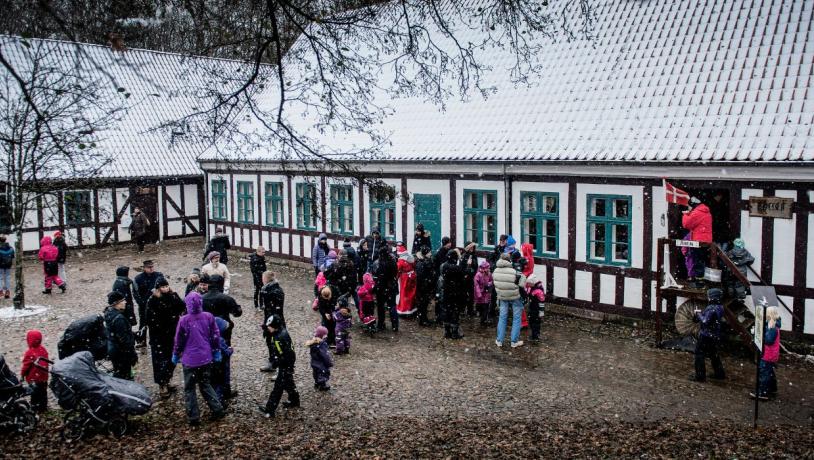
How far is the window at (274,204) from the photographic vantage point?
858 inches

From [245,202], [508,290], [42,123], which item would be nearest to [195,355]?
[42,123]

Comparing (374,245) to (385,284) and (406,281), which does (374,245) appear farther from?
(385,284)

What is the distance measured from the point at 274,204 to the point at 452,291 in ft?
36.3

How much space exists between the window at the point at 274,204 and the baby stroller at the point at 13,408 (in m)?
13.3

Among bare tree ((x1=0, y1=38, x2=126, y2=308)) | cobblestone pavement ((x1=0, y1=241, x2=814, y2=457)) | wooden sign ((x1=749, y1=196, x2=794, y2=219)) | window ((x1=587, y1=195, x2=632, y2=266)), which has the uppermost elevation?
bare tree ((x1=0, y1=38, x2=126, y2=308))

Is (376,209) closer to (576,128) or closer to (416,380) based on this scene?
(576,128)

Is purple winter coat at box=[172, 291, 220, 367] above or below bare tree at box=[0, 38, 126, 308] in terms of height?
below

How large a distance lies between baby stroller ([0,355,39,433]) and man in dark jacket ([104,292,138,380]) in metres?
1.19

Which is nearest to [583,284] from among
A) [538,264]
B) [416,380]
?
[538,264]

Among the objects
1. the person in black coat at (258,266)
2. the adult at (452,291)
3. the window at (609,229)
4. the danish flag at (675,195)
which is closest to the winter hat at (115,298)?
the person in black coat at (258,266)

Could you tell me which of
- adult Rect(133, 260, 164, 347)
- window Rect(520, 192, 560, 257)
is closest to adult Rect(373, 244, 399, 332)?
window Rect(520, 192, 560, 257)

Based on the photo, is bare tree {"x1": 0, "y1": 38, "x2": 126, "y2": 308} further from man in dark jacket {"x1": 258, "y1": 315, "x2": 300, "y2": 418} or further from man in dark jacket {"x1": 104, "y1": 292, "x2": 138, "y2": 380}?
man in dark jacket {"x1": 258, "y1": 315, "x2": 300, "y2": 418}

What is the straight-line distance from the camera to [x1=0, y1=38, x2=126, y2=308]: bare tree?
6.01 meters

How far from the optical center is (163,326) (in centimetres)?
977
